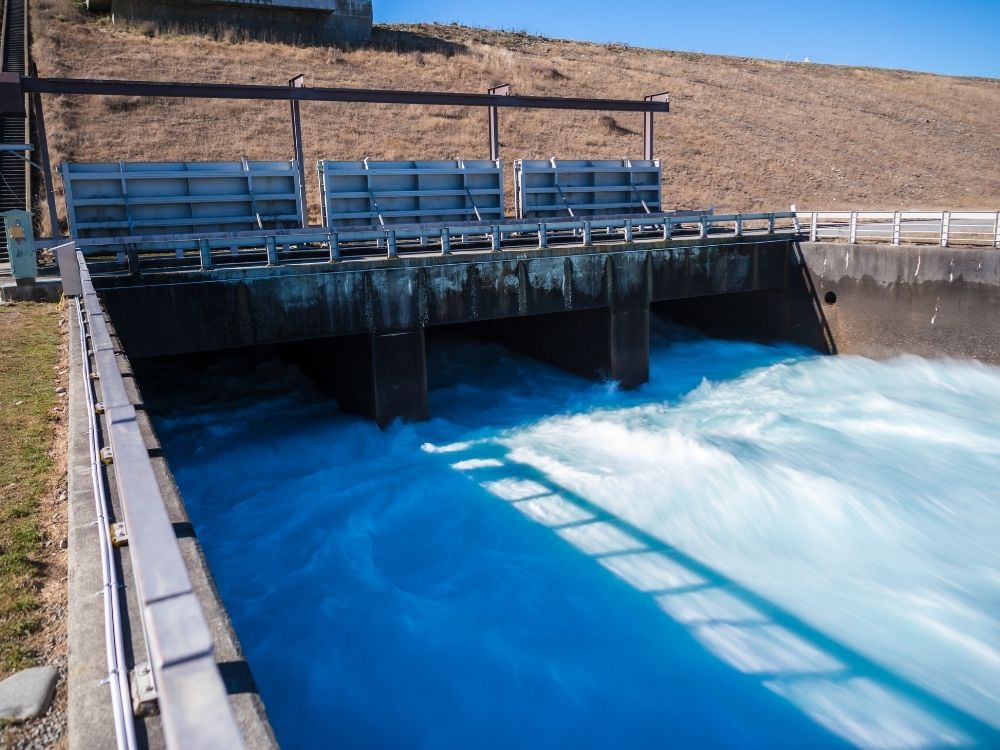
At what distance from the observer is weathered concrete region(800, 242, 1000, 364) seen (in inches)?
668

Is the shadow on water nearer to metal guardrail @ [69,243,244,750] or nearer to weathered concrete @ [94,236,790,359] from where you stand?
weathered concrete @ [94,236,790,359]

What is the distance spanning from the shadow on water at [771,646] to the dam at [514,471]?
4cm

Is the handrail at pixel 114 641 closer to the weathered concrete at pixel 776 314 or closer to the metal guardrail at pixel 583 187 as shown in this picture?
the weathered concrete at pixel 776 314

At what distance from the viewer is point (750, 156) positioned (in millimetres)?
43656

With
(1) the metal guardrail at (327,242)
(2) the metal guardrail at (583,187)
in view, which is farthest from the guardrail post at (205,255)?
(2) the metal guardrail at (583,187)

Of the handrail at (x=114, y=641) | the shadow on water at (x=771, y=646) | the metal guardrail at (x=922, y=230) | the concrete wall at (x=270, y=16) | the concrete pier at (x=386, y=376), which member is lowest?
the shadow on water at (x=771, y=646)

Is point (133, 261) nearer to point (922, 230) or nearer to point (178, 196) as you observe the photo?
point (178, 196)

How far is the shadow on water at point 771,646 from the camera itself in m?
7.14

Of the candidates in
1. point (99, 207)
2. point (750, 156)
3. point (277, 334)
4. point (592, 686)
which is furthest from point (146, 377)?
point (750, 156)

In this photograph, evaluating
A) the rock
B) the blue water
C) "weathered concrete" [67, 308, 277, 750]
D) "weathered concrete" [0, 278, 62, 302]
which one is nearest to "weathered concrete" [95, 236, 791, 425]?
the blue water

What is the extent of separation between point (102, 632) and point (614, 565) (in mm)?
6904

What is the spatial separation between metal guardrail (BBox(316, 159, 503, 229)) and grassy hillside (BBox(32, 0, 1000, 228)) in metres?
14.3

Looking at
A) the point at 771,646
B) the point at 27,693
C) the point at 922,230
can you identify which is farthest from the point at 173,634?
the point at 922,230

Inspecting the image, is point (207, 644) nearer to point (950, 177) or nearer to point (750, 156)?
point (750, 156)
